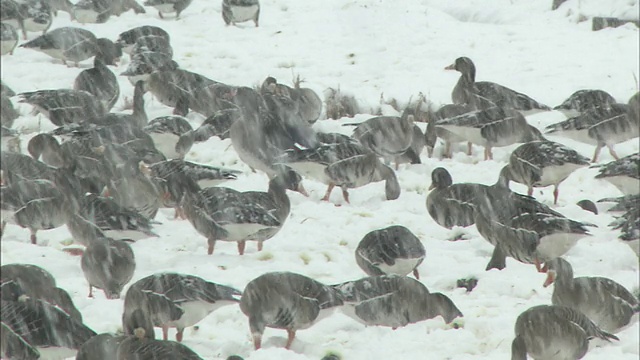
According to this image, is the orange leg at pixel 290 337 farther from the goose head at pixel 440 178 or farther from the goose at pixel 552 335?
the goose head at pixel 440 178

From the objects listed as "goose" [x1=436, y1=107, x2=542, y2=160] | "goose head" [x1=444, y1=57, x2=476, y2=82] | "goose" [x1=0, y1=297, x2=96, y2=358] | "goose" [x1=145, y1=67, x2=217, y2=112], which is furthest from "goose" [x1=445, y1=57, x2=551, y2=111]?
"goose" [x1=0, y1=297, x2=96, y2=358]

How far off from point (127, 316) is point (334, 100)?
8.15 meters

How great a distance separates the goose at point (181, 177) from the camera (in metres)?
10.2

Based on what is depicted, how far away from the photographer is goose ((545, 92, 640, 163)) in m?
12.4

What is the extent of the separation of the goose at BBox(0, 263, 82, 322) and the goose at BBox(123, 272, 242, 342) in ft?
1.43

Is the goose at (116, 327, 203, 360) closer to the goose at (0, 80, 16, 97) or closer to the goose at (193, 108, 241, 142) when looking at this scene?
the goose at (193, 108, 241, 142)

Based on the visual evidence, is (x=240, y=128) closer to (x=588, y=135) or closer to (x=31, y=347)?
(x=588, y=135)

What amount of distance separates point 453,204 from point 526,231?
1.40 m

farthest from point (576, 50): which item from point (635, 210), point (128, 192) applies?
point (128, 192)

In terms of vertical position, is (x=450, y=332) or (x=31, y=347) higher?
(x=31, y=347)

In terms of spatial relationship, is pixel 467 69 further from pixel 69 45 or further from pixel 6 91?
pixel 6 91

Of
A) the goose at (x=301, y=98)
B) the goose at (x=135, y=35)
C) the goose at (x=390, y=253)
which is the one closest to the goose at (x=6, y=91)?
the goose at (x=135, y=35)

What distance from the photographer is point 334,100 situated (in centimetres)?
1478

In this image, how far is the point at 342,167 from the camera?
11.0 m
